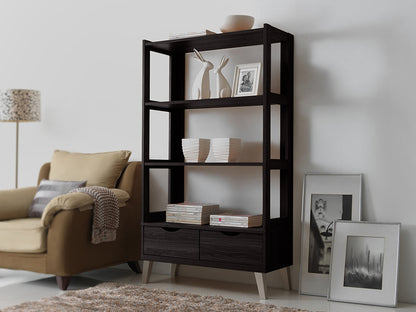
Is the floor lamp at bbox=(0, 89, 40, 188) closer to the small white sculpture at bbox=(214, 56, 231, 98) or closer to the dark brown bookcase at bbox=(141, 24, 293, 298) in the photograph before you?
the dark brown bookcase at bbox=(141, 24, 293, 298)

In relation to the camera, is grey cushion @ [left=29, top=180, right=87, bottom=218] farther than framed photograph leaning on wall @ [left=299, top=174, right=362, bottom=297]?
Yes

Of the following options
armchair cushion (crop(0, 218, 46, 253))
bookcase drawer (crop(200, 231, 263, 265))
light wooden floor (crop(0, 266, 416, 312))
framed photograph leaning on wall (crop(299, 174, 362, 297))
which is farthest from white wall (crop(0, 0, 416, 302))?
armchair cushion (crop(0, 218, 46, 253))

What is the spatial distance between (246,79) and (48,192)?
1.65 meters

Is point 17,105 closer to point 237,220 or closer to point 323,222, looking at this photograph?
point 237,220

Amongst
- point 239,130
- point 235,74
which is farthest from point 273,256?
point 235,74

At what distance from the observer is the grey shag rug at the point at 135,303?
326 cm

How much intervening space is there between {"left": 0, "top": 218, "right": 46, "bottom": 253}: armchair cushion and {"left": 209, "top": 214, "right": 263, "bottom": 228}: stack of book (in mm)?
1112

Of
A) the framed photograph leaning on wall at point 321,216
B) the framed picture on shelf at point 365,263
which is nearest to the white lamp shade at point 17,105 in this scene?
the framed photograph leaning on wall at point 321,216

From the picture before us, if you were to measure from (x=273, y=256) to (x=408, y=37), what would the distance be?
63.0 inches

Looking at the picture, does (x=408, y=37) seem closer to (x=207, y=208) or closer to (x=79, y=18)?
(x=207, y=208)

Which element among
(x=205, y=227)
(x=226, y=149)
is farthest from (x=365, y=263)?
(x=226, y=149)

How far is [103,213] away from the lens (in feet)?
12.9

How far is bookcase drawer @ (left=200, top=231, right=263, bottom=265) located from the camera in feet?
11.9

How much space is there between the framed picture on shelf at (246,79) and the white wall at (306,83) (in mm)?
298
